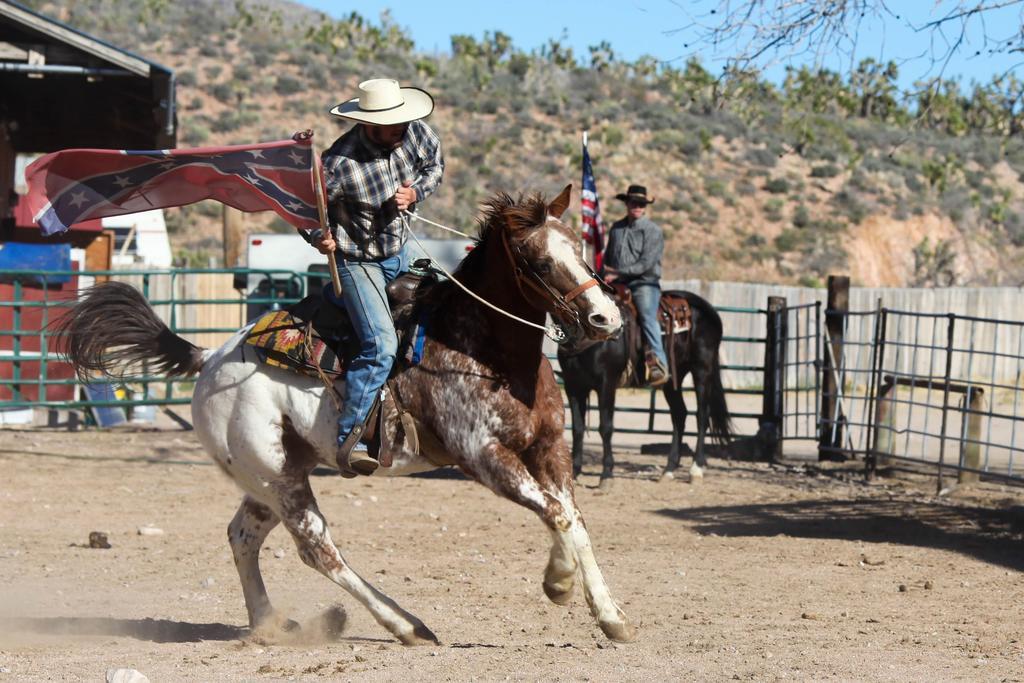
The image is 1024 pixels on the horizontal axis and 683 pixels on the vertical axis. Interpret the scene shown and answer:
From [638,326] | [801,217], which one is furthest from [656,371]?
[801,217]

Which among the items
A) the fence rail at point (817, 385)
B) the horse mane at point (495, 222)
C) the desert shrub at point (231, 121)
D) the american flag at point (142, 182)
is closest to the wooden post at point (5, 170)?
the fence rail at point (817, 385)

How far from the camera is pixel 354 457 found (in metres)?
5.95

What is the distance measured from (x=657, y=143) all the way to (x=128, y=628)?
47913 millimetres

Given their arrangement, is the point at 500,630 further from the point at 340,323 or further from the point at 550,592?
the point at 340,323

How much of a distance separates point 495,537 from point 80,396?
8.41 m

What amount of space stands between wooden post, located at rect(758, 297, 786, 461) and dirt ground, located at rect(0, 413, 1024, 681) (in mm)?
996

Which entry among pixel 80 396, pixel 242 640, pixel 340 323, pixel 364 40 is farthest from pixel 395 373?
pixel 364 40

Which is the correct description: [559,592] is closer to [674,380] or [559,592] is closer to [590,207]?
[674,380]

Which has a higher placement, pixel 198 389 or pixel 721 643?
pixel 198 389

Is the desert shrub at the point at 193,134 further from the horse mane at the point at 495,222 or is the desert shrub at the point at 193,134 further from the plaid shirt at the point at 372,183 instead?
the horse mane at the point at 495,222

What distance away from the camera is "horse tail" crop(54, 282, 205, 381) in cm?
675

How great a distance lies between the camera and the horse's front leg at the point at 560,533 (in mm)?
5445

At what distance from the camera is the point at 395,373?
19.6ft

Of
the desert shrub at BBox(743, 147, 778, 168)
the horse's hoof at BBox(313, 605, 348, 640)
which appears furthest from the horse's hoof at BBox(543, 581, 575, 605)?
the desert shrub at BBox(743, 147, 778, 168)
